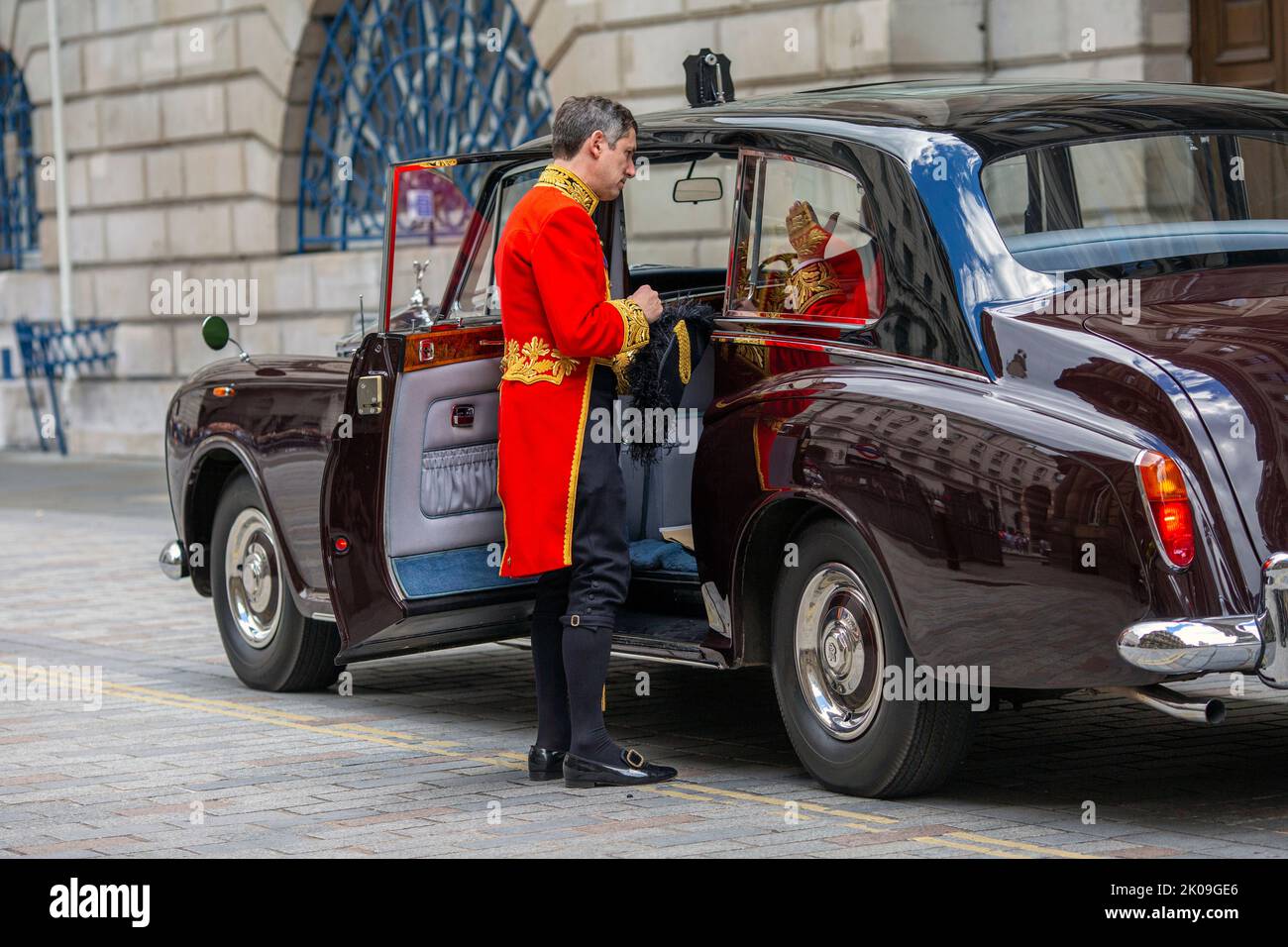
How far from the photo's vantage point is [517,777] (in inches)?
266

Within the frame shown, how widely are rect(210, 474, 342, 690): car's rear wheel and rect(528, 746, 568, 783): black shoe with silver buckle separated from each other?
6.31 feet

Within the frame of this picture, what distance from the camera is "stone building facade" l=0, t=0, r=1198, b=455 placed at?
50.3 feet

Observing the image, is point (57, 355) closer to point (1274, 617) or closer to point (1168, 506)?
point (1168, 506)

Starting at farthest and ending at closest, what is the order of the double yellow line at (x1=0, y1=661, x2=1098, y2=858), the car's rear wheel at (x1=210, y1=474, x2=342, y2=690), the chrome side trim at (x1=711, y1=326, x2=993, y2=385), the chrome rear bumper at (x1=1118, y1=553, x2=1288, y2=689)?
the car's rear wheel at (x1=210, y1=474, x2=342, y2=690), the chrome side trim at (x1=711, y1=326, x2=993, y2=385), the double yellow line at (x1=0, y1=661, x2=1098, y2=858), the chrome rear bumper at (x1=1118, y1=553, x2=1288, y2=689)

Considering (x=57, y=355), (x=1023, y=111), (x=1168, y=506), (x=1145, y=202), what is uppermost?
(x=1023, y=111)

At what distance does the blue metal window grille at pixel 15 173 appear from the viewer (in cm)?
2491

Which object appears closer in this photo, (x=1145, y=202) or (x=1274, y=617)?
(x=1274, y=617)

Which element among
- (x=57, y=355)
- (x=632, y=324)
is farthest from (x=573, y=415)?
(x=57, y=355)

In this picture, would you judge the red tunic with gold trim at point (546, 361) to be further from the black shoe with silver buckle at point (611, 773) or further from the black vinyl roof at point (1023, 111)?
the black vinyl roof at point (1023, 111)

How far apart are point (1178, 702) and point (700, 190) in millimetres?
2669

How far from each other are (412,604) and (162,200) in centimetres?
1634

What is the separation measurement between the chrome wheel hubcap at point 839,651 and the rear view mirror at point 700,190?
166 cm

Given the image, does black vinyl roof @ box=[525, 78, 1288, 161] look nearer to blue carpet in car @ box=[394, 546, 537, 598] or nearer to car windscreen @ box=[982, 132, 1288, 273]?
car windscreen @ box=[982, 132, 1288, 273]

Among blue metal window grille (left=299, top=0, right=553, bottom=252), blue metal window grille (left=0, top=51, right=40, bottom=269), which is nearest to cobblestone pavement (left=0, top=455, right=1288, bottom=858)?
blue metal window grille (left=299, top=0, right=553, bottom=252)
